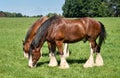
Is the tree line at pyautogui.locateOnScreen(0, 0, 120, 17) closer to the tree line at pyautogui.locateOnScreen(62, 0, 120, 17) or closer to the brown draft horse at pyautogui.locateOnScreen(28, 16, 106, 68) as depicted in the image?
the tree line at pyautogui.locateOnScreen(62, 0, 120, 17)

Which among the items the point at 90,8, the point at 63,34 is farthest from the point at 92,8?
the point at 63,34

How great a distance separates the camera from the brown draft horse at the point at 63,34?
35.5ft

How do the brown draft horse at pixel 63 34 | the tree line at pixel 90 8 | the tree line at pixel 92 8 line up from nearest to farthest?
1. the brown draft horse at pixel 63 34
2. the tree line at pixel 92 8
3. the tree line at pixel 90 8

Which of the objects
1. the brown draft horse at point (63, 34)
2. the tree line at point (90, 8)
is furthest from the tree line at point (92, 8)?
the brown draft horse at point (63, 34)

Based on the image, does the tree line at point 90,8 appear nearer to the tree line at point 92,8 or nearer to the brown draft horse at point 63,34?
the tree line at point 92,8

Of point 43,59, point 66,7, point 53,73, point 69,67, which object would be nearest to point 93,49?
point 69,67

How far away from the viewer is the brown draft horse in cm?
1081

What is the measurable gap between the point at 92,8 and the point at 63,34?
82.8 metres

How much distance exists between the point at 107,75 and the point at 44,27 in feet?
8.84

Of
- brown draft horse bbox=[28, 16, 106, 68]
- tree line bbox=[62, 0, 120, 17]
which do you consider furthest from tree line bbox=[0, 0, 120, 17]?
brown draft horse bbox=[28, 16, 106, 68]

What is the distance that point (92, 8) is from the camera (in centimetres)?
9288

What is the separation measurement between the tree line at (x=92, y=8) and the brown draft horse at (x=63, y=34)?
7813 cm

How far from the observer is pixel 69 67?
435 inches

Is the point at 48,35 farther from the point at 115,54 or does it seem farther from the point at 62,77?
the point at 115,54
